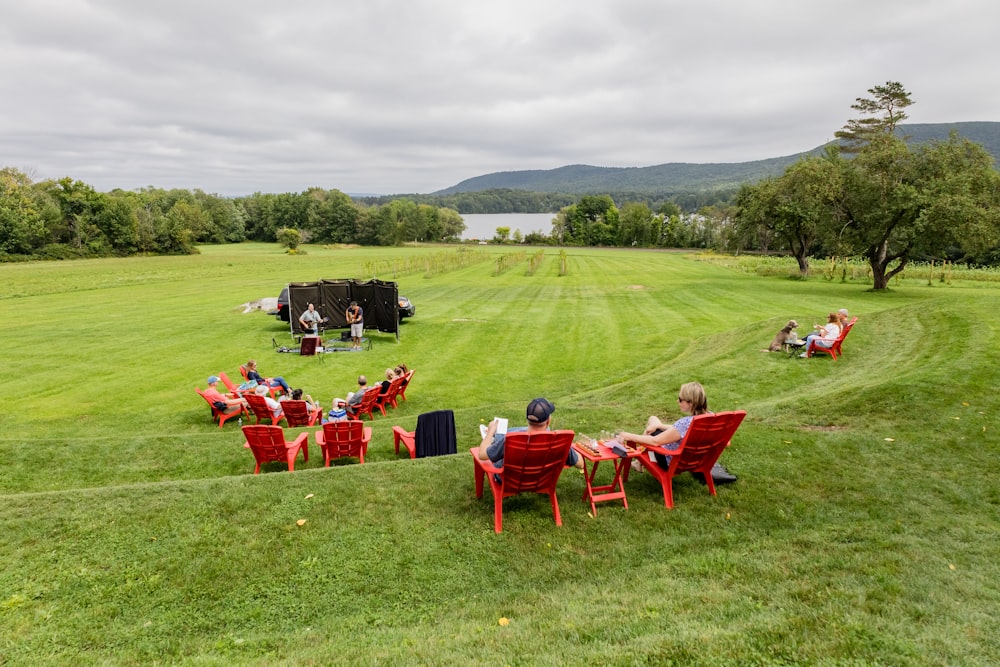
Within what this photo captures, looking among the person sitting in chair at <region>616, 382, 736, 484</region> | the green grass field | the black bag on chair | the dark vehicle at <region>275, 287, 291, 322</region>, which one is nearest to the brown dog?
the green grass field

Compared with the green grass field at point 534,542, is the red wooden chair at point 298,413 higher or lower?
lower

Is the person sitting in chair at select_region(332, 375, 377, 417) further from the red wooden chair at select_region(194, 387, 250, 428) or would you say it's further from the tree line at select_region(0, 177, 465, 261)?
the tree line at select_region(0, 177, 465, 261)

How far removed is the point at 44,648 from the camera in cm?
362

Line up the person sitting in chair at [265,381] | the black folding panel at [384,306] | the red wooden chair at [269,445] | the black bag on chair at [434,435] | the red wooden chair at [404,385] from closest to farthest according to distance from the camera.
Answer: the red wooden chair at [269,445] → the black bag on chair at [434,435] → the person sitting in chair at [265,381] → the red wooden chair at [404,385] → the black folding panel at [384,306]

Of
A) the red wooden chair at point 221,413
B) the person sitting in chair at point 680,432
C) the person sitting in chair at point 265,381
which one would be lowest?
the red wooden chair at point 221,413

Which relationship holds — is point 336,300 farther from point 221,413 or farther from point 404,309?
point 221,413

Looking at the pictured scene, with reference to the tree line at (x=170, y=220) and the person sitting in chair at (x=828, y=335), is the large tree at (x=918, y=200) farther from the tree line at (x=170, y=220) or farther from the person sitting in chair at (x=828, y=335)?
the tree line at (x=170, y=220)

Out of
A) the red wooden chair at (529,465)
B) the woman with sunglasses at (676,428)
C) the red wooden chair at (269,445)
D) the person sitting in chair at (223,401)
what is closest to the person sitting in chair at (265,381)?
the person sitting in chair at (223,401)

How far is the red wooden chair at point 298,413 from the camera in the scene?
9.59m

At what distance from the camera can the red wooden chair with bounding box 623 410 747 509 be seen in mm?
5344

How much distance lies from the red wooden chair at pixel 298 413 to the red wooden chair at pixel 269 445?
2.04 meters

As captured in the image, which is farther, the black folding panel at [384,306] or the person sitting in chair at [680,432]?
the black folding panel at [384,306]

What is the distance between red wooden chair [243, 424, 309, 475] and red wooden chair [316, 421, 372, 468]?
1.37 ft

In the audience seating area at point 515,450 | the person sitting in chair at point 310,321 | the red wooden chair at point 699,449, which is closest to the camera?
the audience seating area at point 515,450
